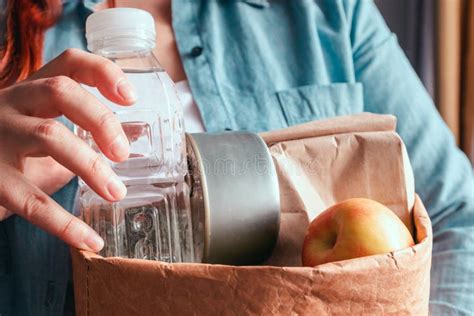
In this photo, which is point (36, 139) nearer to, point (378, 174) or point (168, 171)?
point (168, 171)

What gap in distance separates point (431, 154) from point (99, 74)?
0.49m

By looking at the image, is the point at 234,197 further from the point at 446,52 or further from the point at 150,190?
the point at 446,52

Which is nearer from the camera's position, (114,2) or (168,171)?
(168,171)

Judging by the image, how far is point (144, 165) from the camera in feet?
2.18

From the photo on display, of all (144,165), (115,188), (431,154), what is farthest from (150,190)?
(431,154)

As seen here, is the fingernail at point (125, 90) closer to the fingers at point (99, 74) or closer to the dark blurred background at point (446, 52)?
the fingers at point (99, 74)

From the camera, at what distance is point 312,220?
1.96 feet

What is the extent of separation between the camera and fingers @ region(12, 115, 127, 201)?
1.63 ft

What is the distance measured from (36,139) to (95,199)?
114 mm

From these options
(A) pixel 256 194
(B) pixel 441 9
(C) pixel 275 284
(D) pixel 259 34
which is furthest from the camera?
(B) pixel 441 9

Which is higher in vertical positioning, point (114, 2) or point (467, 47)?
point (114, 2)

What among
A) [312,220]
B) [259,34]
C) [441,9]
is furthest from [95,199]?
[441,9]

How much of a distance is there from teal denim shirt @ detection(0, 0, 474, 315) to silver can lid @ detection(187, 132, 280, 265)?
0.24 meters

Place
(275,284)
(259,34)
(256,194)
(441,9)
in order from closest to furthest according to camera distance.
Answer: (275,284), (256,194), (259,34), (441,9)
